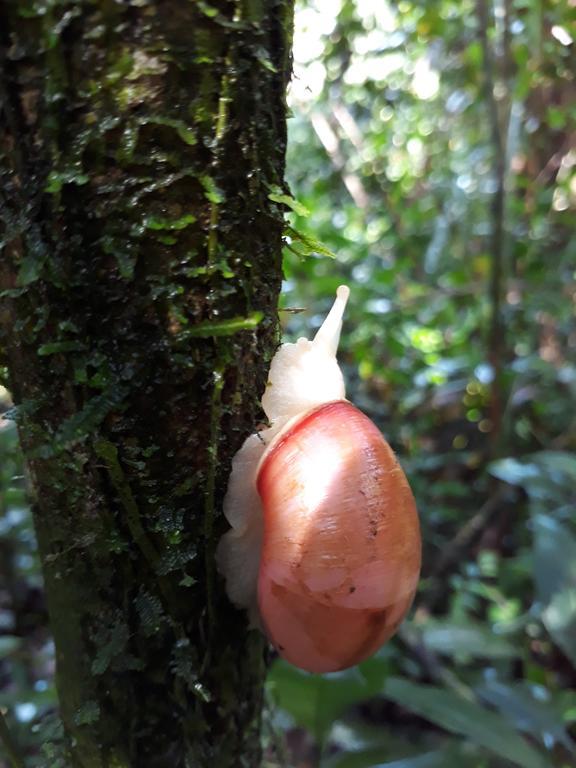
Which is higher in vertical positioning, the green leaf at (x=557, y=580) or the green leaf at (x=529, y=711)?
the green leaf at (x=557, y=580)

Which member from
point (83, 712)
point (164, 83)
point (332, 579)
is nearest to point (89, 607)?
point (83, 712)

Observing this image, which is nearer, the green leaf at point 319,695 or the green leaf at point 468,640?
the green leaf at point 319,695

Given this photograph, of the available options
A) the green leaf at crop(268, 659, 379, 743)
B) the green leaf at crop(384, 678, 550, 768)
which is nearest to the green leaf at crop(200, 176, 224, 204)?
the green leaf at crop(268, 659, 379, 743)

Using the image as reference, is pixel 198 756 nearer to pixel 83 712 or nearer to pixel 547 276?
pixel 83 712

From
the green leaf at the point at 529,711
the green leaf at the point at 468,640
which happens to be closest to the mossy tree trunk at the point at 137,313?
the green leaf at the point at 529,711

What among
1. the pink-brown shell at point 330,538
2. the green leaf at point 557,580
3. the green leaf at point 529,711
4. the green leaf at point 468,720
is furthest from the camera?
the green leaf at point 557,580

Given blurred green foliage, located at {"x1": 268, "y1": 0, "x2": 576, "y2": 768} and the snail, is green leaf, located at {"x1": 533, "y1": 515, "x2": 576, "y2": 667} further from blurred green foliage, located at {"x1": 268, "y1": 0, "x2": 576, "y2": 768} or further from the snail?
the snail

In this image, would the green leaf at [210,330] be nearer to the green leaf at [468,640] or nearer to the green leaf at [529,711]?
the green leaf at [529,711]

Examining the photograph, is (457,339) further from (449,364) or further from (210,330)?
(210,330)
